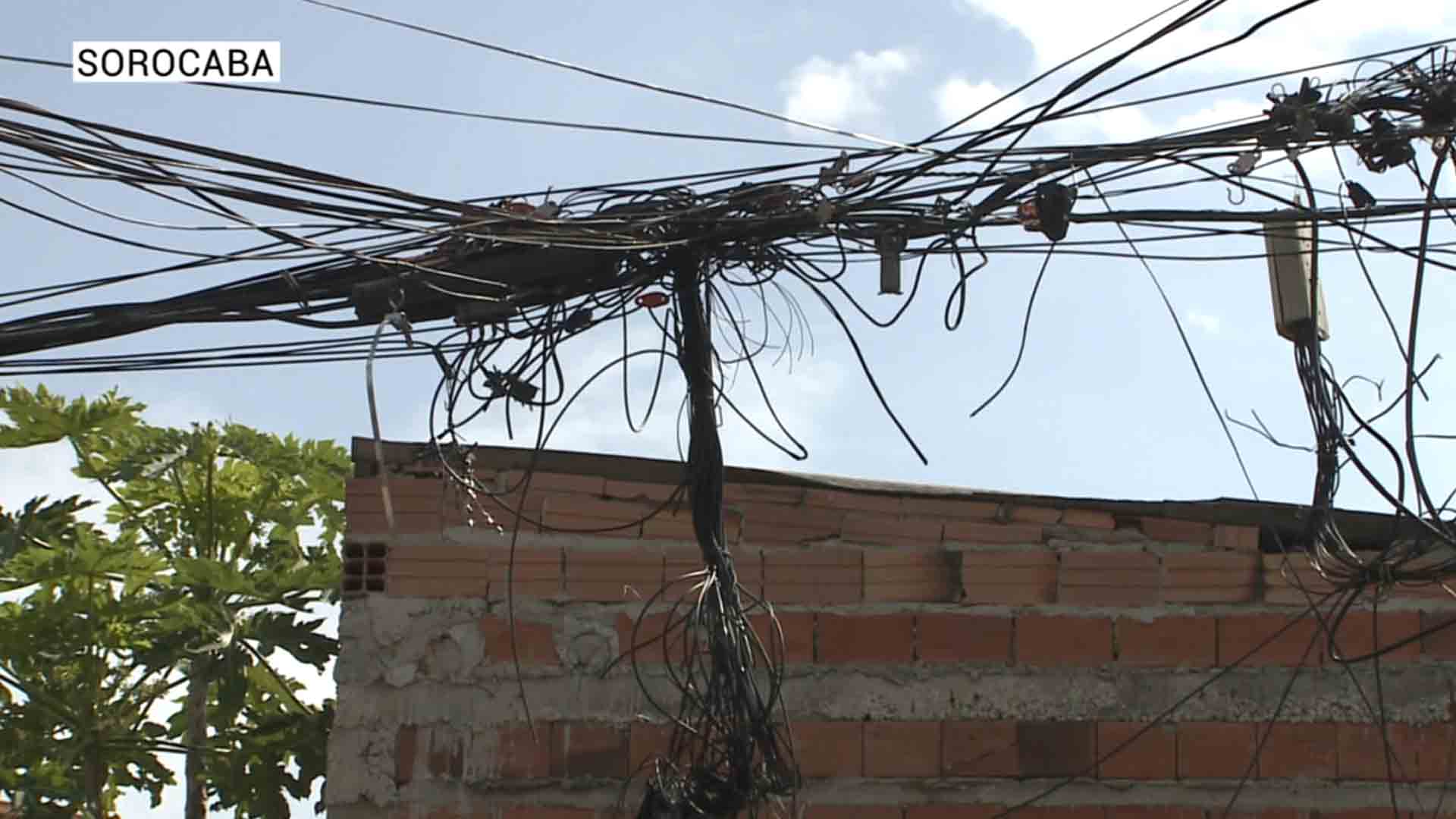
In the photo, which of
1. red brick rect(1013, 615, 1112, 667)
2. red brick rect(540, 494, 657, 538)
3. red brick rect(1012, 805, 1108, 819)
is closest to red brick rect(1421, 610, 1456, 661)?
red brick rect(1013, 615, 1112, 667)

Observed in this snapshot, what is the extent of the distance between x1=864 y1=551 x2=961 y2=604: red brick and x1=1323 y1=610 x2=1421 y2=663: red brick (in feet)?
3.68

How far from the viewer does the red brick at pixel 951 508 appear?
202 inches

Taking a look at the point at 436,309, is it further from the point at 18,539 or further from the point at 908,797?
the point at 18,539

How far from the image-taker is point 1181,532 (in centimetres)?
511

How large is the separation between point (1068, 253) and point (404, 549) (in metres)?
2.05

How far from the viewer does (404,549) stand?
5000 mm

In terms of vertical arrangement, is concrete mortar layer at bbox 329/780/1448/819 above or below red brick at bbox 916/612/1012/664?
below

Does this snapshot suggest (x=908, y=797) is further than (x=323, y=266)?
Yes

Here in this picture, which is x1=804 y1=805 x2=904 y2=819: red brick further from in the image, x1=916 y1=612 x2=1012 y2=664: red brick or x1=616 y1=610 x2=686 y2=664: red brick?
x1=616 y1=610 x2=686 y2=664: red brick

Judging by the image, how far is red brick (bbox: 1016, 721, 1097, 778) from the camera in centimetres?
490

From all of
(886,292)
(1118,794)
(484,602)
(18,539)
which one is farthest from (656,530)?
(18,539)

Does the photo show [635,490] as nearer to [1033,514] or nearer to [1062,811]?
[1033,514]

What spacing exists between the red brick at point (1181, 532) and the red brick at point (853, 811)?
1.12 metres

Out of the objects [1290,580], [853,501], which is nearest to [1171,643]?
[1290,580]
